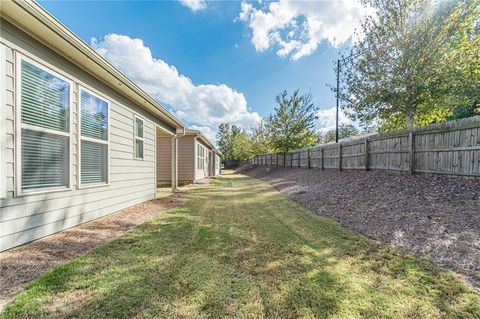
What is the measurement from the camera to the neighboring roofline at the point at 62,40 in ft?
8.89

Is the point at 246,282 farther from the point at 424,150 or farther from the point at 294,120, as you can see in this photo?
the point at 294,120

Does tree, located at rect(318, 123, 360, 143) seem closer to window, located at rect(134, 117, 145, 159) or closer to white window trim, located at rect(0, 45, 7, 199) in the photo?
window, located at rect(134, 117, 145, 159)

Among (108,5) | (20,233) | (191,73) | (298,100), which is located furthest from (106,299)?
(298,100)

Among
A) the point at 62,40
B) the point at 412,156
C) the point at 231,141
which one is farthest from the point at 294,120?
the point at 231,141

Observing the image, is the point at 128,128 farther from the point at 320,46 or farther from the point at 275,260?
the point at 320,46

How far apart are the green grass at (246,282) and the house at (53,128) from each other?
123 centimetres

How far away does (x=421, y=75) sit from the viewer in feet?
24.0

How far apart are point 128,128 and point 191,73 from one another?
1236cm

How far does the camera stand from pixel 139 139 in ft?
21.8

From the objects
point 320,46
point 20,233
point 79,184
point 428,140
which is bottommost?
point 20,233

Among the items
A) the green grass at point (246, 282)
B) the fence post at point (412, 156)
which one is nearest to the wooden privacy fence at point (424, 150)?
the fence post at point (412, 156)

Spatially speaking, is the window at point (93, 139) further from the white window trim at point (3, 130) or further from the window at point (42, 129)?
the white window trim at point (3, 130)

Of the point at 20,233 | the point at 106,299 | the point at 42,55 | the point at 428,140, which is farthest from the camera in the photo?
the point at 428,140

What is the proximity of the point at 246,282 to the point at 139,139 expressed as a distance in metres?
5.82
